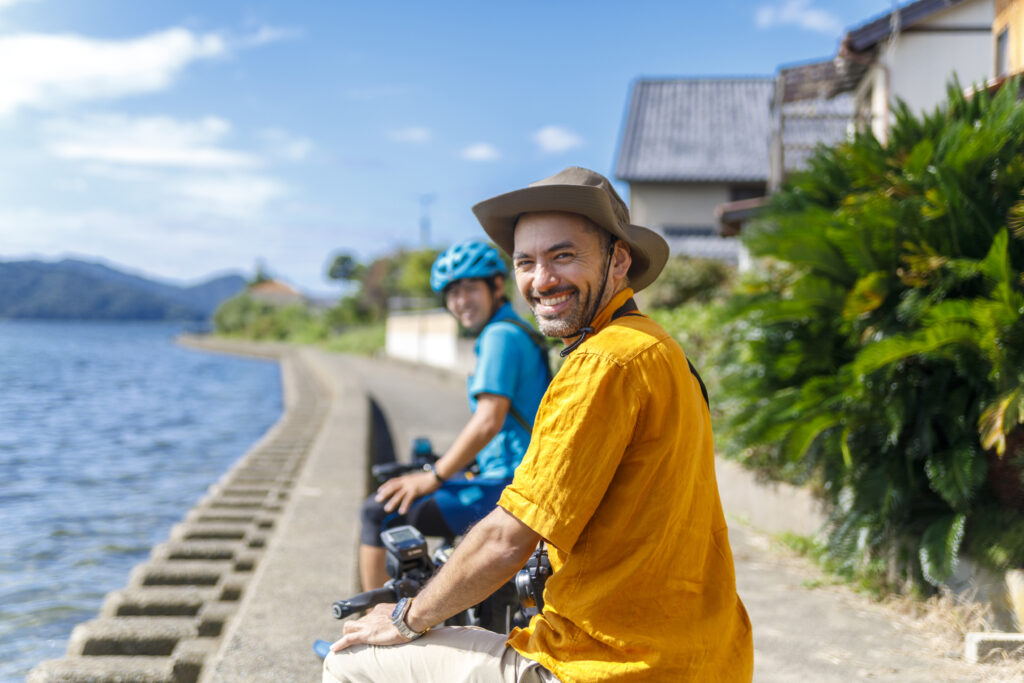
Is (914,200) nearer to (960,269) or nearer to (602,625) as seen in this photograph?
(960,269)

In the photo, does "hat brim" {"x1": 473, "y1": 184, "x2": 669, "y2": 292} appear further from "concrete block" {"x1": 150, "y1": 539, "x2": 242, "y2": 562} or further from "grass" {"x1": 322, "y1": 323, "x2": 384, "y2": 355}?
"grass" {"x1": 322, "y1": 323, "x2": 384, "y2": 355}

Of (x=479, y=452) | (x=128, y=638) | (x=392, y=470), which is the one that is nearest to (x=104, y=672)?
(x=128, y=638)

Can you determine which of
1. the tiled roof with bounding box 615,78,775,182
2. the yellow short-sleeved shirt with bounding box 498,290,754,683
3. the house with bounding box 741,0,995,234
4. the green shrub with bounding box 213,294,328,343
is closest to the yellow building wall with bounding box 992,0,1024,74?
the house with bounding box 741,0,995,234

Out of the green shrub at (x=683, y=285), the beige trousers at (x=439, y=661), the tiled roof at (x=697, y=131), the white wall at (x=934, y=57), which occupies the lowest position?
the beige trousers at (x=439, y=661)

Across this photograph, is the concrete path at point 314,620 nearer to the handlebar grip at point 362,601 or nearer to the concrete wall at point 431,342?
the handlebar grip at point 362,601

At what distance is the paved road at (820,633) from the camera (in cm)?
414

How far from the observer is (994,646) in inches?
155

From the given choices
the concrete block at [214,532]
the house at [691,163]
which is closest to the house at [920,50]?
the concrete block at [214,532]

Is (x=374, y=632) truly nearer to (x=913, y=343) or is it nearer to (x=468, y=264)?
(x=468, y=264)

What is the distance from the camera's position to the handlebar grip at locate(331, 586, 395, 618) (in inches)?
96.9

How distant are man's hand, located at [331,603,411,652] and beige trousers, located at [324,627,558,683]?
17 millimetres

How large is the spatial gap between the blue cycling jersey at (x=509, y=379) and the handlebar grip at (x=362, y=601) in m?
0.79

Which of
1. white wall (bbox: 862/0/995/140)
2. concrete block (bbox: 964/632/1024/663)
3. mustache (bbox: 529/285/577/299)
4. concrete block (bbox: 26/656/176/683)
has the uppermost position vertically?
white wall (bbox: 862/0/995/140)

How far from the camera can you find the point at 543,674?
6.62ft
